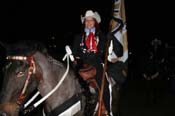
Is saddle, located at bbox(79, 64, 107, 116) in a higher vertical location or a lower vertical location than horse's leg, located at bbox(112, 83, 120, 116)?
higher

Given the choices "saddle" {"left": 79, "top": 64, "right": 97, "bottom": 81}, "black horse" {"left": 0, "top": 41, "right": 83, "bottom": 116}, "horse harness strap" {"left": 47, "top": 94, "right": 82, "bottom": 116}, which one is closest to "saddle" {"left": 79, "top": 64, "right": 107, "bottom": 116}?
"saddle" {"left": 79, "top": 64, "right": 97, "bottom": 81}

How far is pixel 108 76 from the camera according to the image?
729cm

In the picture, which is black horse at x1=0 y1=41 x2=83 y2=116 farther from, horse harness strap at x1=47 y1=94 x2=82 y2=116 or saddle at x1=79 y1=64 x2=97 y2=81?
saddle at x1=79 y1=64 x2=97 y2=81

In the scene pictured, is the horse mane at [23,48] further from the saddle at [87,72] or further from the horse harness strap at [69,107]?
the saddle at [87,72]

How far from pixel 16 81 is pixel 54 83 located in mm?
718

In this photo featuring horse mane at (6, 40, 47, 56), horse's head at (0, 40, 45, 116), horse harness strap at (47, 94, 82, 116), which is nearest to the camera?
horse's head at (0, 40, 45, 116)

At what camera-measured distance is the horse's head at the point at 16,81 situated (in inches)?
209

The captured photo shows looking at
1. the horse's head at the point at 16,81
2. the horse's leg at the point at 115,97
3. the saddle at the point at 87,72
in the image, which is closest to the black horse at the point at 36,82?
the horse's head at the point at 16,81

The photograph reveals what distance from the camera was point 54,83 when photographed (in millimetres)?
5934

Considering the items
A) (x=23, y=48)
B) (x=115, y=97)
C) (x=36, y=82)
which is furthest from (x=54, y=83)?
(x=115, y=97)

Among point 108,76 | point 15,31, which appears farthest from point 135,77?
point 108,76

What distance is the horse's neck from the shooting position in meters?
5.79

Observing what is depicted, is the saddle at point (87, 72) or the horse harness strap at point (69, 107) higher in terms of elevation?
the saddle at point (87, 72)

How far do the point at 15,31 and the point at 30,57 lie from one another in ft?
112
